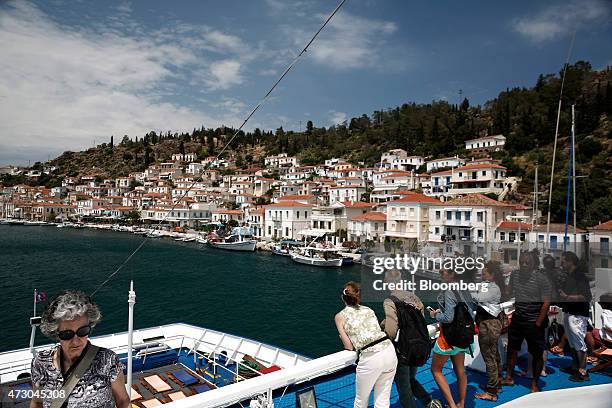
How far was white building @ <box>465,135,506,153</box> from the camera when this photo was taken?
178 feet

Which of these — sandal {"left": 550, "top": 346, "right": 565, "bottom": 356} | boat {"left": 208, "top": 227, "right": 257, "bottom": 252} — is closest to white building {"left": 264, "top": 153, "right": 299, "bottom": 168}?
boat {"left": 208, "top": 227, "right": 257, "bottom": 252}

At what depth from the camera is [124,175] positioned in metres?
98.8

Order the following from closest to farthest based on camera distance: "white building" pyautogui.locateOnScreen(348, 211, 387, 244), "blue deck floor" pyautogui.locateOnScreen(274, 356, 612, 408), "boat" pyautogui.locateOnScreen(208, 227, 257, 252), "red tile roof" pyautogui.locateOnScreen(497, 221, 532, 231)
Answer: "blue deck floor" pyautogui.locateOnScreen(274, 356, 612, 408) < "red tile roof" pyautogui.locateOnScreen(497, 221, 532, 231) < "white building" pyautogui.locateOnScreen(348, 211, 387, 244) < "boat" pyautogui.locateOnScreen(208, 227, 257, 252)

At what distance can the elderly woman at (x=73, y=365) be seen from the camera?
60.6 inches

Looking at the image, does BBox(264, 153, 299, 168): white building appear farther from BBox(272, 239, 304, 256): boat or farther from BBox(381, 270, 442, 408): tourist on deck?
BBox(381, 270, 442, 408): tourist on deck

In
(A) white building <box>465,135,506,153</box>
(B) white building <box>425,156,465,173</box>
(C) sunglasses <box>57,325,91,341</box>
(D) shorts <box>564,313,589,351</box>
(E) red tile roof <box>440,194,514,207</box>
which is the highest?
(A) white building <box>465,135,506,153</box>

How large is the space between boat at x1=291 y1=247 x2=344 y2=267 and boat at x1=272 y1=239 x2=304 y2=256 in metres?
1.61

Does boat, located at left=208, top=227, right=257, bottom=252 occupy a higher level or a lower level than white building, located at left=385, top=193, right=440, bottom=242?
lower

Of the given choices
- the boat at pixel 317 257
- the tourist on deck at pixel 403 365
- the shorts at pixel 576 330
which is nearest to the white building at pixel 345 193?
the boat at pixel 317 257

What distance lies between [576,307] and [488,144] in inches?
2269

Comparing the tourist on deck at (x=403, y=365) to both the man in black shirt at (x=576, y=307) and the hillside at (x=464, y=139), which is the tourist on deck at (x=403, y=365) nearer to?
the man in black shirt at (x=576, y=307)

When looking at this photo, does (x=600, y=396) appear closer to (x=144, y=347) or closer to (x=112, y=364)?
(x=112, y=364)

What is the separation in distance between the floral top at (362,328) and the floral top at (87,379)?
4.62 feet

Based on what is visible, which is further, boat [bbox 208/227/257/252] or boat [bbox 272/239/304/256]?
boat [bbox 208/227/257/252]
